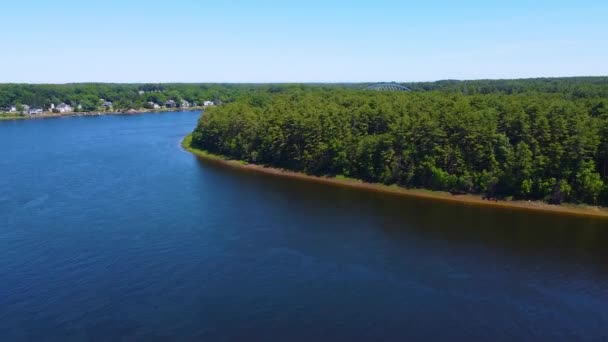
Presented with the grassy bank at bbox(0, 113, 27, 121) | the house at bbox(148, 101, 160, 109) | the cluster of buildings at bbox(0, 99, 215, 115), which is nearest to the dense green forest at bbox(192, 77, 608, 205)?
the grassy bank at bbox(0, 113, 27, 121)

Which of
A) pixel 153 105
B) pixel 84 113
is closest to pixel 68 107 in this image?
pixel 84 113

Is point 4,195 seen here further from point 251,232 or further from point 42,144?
point 42,144

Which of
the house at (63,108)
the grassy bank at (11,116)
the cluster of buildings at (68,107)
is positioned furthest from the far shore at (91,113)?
the house at (63,108)

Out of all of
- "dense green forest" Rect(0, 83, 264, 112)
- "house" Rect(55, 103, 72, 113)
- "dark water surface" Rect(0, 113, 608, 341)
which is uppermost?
"dense green forest" Rect(0, 83, 264, 112)

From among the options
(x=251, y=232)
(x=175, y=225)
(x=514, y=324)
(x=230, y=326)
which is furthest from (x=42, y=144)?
(x=514, y=324)

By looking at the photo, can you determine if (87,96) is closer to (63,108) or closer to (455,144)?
(63,108)

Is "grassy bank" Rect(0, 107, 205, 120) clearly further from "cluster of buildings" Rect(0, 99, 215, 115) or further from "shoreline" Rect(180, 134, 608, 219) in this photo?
"shoreline" Rect(180, 134, 608, 219)
